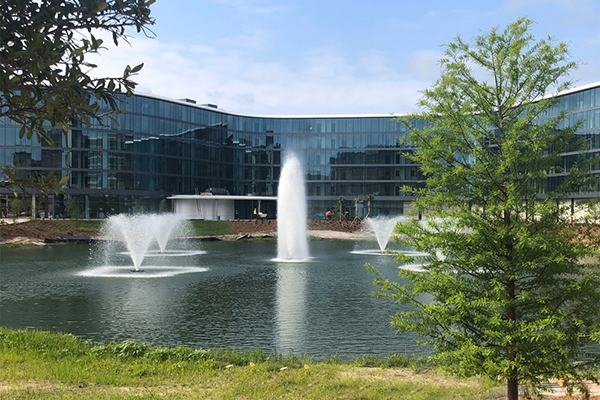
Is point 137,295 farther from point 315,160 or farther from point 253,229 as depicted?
point 315,160

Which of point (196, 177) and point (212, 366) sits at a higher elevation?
point (196, 177)

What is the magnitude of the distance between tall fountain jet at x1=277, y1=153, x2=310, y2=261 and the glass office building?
4815cm

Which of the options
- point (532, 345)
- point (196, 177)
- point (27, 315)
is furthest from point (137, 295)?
point (196, 177)

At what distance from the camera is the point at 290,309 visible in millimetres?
23188

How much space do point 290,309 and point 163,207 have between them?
74515 mm

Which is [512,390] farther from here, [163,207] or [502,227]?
[163,207]

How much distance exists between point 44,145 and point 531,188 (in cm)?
9034

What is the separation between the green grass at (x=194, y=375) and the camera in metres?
11.0

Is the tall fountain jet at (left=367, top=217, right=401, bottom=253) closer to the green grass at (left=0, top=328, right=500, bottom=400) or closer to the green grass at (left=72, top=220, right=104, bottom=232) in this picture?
the green grass at (left=72, top=220, right=104, bottom=232)

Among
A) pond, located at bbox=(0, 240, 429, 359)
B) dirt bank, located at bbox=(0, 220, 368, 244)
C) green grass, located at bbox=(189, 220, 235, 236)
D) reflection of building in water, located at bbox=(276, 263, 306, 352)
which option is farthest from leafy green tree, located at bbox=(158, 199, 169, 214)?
reflection of building in water, located at bbox=(276, 263, 306, 352)

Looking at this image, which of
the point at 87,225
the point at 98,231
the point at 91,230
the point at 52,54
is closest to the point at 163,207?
the point at 87,225

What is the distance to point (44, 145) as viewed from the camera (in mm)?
88750

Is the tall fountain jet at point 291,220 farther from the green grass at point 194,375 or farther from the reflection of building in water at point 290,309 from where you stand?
the green grass at point 194,375

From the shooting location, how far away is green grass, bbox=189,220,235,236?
78.2 m
